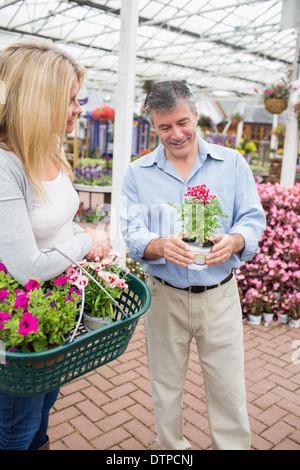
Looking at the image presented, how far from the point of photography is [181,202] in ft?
6.17

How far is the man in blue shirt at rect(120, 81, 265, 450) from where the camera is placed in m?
1.80

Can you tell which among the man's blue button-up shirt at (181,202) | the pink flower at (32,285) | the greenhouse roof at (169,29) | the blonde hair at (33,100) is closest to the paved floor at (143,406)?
the man's blue button-up shirt at (181,202)

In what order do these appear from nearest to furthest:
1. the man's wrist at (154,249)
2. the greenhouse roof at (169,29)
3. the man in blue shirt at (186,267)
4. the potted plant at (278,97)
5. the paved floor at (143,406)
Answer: the man's wrist at (154,249) < the man in blue shirt at (186,267) < the paved floor at (143,406) < the potted plant at (278,97) < the greenhouse roof at (169,29)

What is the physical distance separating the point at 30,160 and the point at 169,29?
11.4 m

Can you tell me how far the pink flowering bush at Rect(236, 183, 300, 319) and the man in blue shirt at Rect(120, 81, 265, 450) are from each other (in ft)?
7.31

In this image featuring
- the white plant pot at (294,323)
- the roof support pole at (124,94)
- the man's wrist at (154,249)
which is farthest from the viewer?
the white plant pot at (294,323)

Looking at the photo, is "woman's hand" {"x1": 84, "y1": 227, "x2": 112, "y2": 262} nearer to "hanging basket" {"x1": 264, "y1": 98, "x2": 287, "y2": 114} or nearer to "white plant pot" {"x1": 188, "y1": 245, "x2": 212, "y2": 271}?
"white plant pot" {"x1": 188, "y1": 245, "x2": 212, "y2": 271}

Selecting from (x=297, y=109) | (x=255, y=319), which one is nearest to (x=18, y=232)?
(x=255, y=319)

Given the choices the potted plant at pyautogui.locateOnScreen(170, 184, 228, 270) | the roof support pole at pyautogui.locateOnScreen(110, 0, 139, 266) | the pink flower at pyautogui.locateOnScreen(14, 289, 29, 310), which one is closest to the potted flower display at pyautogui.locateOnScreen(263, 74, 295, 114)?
the roof support pole at pyautogui.locateOnScreen(110, 0, 139, 266)

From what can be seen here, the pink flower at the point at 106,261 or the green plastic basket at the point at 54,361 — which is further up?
the pink flower at the point at 106,261

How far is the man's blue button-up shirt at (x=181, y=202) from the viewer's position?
184cm

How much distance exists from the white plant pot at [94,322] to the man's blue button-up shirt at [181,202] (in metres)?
0.48

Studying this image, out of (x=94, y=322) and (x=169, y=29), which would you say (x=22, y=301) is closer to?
(x=94, y=322)

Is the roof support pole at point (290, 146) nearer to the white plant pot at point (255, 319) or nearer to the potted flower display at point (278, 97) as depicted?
the potted flower display at point (278, 97)
